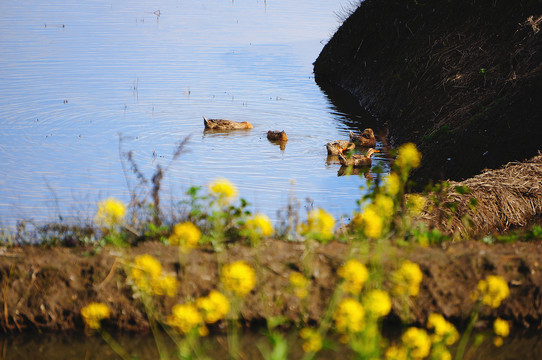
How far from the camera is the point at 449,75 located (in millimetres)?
18609

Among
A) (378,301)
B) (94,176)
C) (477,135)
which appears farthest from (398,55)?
(378,301)

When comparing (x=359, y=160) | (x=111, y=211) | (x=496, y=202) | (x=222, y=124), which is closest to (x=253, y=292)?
(x=111, y=211)

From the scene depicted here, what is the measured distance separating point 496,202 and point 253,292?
4.72 meters

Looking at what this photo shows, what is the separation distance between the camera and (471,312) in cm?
616

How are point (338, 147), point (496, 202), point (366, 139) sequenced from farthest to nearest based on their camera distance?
point (366, 139)
point (338, 147)
point (496, 202)

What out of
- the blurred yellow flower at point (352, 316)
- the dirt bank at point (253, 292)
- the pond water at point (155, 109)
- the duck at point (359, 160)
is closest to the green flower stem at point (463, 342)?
the dirt bank at point (253, 292)

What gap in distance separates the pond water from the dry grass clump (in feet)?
9.61

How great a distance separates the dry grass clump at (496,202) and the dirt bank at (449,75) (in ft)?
6.84

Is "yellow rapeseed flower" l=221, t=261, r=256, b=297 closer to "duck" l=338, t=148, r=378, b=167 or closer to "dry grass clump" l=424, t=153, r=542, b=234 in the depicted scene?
"dry grass clump" l=424, t=153, r=542, b=234

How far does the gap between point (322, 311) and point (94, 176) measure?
908 centimetres

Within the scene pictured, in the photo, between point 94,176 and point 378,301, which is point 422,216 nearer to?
point 378,301

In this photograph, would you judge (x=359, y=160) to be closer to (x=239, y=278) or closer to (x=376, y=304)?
(x=376, y=304)

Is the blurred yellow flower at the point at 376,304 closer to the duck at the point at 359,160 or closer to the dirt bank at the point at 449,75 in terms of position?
the dirt bank at the point at 449,75

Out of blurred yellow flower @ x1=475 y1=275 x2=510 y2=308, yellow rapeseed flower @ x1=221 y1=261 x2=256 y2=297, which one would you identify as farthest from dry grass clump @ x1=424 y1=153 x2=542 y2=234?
yellow rapeseed flower @ x1=221 y1=261 x2=256 y2=297
